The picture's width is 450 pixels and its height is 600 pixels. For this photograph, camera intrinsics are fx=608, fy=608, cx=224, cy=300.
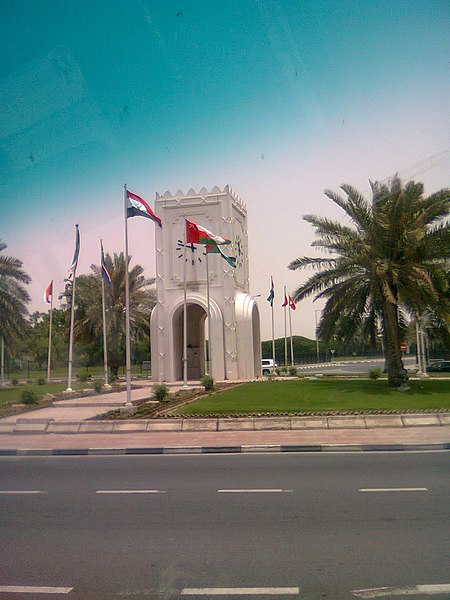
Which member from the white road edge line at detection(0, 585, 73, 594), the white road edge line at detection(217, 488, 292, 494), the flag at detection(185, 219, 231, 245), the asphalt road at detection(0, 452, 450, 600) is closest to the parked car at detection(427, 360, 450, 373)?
the flag at detection(185, 219, 231, 245)

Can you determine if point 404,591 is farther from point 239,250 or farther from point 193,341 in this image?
point 193,341

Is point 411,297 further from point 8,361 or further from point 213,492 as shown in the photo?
point 8,361

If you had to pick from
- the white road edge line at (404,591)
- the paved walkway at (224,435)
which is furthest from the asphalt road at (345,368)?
the white road edge line at (404,591)

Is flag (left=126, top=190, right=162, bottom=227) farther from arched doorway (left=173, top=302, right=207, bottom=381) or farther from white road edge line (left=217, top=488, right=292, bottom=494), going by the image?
arched doorway (left=173, top=302, right=207, bottom=381)

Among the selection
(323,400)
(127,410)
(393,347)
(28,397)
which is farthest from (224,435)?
(393,347)

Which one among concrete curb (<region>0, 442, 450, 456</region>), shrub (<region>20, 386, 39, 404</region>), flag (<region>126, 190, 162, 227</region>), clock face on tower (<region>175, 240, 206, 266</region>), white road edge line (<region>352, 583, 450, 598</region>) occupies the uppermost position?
clock face on tower (<region>175, 240, 206, 266</region>)

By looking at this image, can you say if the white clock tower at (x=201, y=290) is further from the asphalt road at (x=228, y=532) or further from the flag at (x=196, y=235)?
the asphalt road at (x=228, y=532)

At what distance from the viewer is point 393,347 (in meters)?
25.1

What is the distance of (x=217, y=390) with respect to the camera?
95.3 feet

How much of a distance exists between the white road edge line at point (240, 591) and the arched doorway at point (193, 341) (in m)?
33.8

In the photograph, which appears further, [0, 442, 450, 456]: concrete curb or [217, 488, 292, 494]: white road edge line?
[0, 442, 450, 456]: concrete curb

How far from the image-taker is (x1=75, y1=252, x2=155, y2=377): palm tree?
43.1 metres

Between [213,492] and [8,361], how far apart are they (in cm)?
3573

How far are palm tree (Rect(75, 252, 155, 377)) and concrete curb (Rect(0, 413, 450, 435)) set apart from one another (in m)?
24.2
